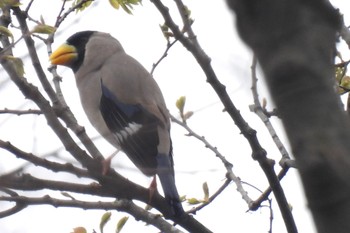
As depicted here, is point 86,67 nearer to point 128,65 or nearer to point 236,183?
point 128,65

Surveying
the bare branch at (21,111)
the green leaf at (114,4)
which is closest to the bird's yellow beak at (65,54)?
the green leaf at (114,4)

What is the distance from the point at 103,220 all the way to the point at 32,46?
1.09 meters

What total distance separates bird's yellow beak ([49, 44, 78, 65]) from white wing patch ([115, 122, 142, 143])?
152 centimetres

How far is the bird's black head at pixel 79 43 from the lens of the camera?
21.0 feet

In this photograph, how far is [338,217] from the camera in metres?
0.87

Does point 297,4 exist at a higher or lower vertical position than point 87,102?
lower

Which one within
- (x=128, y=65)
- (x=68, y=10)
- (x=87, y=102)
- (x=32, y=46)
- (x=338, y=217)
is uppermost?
(x=128, y=65)

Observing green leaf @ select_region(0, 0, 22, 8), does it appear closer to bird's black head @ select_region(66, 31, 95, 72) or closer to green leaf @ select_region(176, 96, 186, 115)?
green leaf @ select_region(176, 96, 186, 115)

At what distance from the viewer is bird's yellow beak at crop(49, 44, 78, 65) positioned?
631cm

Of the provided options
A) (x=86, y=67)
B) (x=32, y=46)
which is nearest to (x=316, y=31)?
(x=32, y=46)

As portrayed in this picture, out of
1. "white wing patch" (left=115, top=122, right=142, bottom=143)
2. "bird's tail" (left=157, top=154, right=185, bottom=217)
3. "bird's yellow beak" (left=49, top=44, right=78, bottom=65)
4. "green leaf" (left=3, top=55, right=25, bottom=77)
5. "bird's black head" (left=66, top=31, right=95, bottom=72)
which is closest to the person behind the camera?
"green leaf" (left=3, top=55, right=25, bottom=77)

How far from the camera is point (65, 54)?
6398 millimetres

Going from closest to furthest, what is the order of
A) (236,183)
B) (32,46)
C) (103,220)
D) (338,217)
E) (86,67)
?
(338,217) < (32,46) < (236,183) < (103,220) < (86,67)

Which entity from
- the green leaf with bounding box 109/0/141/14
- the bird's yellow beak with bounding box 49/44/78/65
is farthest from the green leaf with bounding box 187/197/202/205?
the bird's yellow beak with bounding box 49/44/78/65
